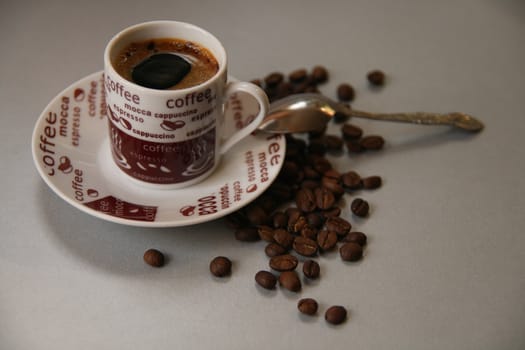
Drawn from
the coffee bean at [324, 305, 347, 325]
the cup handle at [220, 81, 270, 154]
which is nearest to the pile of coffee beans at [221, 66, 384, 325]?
the coffee bean at [324, 305, 347, 325]

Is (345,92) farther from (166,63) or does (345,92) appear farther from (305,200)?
(166,63)

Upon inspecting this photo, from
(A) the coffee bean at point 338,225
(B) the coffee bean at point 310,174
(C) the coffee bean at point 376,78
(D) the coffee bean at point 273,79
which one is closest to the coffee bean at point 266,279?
(A) the coffee bean at point 338,225

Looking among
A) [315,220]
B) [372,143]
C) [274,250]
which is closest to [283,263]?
[274,250]

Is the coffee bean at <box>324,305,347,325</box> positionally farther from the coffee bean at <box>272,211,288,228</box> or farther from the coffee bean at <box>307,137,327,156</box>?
the coffee bean at <box>307,137,327,156</box>

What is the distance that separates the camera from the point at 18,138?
1837 millimetres

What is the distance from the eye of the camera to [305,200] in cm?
167

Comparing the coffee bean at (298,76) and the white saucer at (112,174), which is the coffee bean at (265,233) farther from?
the coffee bean at (298,76)

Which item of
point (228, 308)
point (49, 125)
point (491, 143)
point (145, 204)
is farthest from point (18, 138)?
point (491, 143)

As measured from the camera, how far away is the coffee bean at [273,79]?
78.9 inches

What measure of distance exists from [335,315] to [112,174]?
61cm

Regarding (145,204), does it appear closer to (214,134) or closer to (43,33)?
(214,134)

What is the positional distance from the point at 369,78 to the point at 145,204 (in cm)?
89

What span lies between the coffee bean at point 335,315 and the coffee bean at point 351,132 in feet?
1.86

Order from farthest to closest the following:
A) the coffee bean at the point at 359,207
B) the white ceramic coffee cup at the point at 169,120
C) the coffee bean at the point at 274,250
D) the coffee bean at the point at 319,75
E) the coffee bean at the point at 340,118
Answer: the coffee bean at the point at 319,75
the coffee bean at the point at 340,118
the coffee bean at the point at 359,207
the coffee bean at the point at 274,250
the white ceramic coffee cup at the point at 169,120
